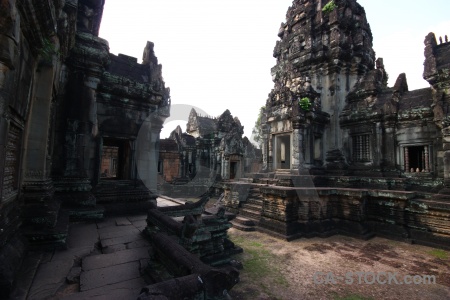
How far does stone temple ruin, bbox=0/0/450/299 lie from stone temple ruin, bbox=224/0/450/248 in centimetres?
5

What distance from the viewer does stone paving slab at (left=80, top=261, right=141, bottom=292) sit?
2861 mm

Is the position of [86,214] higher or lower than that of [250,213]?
higher

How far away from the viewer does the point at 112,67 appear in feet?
25.2

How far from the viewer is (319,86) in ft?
39.8

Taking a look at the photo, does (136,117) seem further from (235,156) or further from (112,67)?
(235,156)

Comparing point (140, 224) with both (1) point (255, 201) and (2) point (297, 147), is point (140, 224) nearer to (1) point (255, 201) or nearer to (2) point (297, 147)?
(1) point (255, 201)

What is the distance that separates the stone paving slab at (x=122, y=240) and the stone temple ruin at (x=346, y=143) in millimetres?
5043

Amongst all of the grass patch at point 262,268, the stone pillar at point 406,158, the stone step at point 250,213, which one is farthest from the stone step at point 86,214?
the stone pillar at point 406,158

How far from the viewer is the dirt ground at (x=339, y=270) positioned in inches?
170

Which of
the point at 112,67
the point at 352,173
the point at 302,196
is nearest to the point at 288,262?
the point at 302,196

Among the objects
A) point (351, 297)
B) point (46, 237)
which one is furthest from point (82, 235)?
point (351, 297)

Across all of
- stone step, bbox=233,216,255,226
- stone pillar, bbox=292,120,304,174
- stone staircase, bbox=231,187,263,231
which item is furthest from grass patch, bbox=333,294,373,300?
stone pillar, bbox=292,120,304,174

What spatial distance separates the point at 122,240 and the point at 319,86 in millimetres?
11710

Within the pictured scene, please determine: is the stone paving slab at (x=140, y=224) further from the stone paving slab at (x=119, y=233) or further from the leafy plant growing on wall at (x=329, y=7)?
the leafy plant growing on wall at (x=329, y=7)
